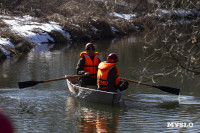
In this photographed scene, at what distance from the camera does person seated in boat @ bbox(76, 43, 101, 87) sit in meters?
11.4

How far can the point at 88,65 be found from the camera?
11508mm

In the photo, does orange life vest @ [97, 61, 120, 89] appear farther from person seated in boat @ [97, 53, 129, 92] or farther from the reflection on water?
the reflection on water

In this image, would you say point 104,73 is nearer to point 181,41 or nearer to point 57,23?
point 181,41

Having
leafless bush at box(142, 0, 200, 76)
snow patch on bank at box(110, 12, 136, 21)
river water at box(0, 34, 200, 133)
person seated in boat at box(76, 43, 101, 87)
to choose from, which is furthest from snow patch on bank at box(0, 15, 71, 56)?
leafless bush at box(142, 0, 200, 76)

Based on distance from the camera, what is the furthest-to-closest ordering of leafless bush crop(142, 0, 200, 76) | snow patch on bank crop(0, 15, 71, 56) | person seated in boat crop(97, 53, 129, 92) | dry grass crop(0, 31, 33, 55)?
snow patch on bank crop(0, 15, 71, 56) < dry grass crop(0, 31, 33, 55) < person seated in boat crop(97, 53, 129, 92) < leafless bush crop(142, 0, 200, 76)

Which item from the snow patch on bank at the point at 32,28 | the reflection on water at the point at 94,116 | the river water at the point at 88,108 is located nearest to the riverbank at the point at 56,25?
the snow patch on bank at the point at 32,28

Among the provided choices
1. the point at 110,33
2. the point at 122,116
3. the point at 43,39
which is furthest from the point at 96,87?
the point at 110,33

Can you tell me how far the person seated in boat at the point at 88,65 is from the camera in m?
11.4

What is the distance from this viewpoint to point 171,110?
1051cm

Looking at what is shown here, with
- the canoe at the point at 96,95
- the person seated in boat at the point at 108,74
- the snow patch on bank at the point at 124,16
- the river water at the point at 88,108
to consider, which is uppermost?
the snow patch on bank at the point at 124,16

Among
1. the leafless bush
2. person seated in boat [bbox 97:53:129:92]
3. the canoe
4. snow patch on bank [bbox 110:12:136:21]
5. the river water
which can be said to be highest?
the leafless bush

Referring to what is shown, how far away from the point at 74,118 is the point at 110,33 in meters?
23.9

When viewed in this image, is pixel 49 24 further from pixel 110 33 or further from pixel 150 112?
pixel 150 112

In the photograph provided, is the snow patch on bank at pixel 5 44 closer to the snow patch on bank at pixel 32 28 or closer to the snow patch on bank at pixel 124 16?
the snow patch on bank at pixel 32 28
